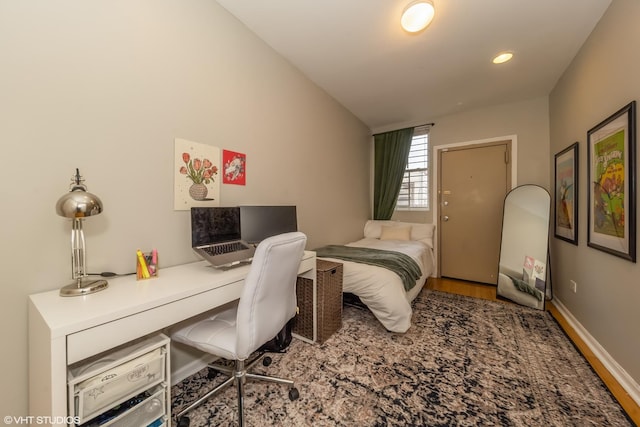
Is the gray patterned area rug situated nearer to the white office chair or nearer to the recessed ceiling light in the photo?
the white office chair

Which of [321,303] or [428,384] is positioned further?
[321,303]

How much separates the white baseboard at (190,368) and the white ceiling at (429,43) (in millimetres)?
2584

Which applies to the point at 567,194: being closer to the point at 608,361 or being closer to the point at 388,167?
the point at 608,361

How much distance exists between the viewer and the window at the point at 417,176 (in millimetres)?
4004

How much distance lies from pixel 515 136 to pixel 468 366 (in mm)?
3148

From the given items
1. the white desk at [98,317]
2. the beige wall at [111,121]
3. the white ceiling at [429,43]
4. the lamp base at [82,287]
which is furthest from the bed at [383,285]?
the white ceiling at [429,43]

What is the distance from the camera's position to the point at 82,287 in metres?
1.05

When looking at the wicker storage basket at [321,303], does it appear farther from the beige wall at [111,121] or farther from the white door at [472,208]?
the white door at [472,208]

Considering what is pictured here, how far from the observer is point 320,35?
2102mm

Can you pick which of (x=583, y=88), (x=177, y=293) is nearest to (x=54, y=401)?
(x=177, y=293)

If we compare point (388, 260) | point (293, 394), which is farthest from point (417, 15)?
point (293, 394)

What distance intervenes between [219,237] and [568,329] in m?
3.14

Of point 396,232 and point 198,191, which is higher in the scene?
point 198,191

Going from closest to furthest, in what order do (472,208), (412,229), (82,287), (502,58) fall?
(82,287) < (502,58) < (472,208) < (412,229)
